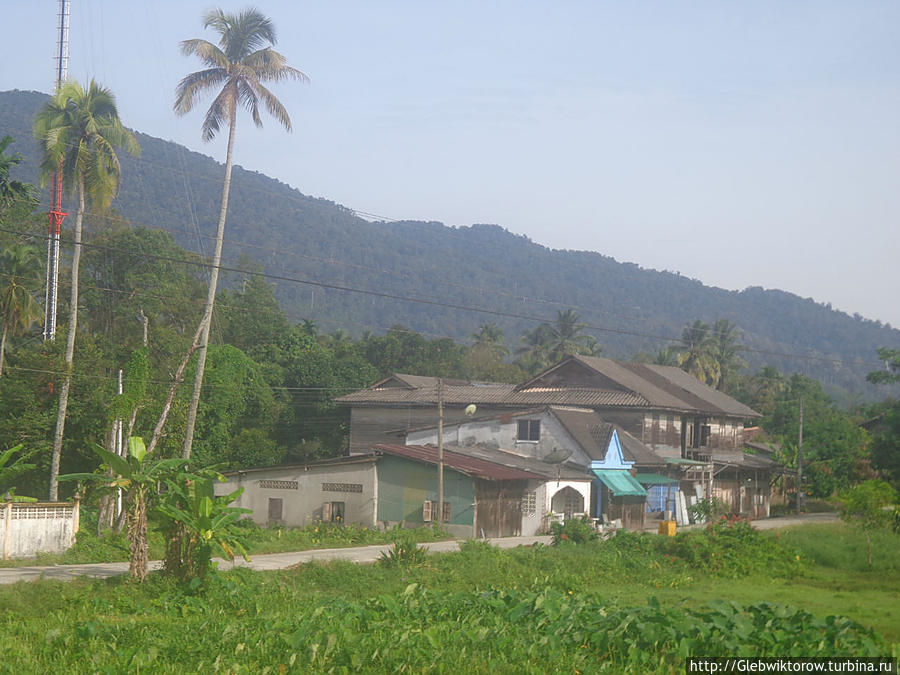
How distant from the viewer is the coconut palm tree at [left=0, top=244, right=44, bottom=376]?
1518 inches

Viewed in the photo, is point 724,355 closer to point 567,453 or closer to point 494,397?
point 494,397

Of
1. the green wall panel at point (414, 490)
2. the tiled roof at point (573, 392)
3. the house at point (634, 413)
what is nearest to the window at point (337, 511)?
the green wall panel at point (414, 490)

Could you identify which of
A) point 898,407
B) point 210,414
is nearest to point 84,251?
point 210,414

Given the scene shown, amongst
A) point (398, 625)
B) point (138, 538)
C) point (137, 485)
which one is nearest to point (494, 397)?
point (137, 485)

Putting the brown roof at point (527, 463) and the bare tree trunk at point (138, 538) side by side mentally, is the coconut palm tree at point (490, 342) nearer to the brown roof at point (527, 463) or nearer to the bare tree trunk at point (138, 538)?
the brown roof at point (527, 463)

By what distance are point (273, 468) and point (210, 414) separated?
13.7 meters

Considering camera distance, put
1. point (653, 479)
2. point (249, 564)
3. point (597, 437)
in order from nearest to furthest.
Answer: point (249, 564) → point (597, 437) → point (653, 479)

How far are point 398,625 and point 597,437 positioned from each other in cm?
3542

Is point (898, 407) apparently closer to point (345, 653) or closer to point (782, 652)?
point (782, 652)

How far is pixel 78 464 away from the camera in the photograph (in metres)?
42.0

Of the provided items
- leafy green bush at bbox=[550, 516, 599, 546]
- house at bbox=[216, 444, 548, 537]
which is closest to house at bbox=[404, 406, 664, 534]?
house at bbox=[216, 444, 548, 537]

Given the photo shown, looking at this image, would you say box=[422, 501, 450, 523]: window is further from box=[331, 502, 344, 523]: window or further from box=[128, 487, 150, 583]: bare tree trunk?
box=[128, 487, 150, 583]: bare tree trunk

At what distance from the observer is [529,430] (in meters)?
47.1

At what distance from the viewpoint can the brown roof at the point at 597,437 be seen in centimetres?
4628
